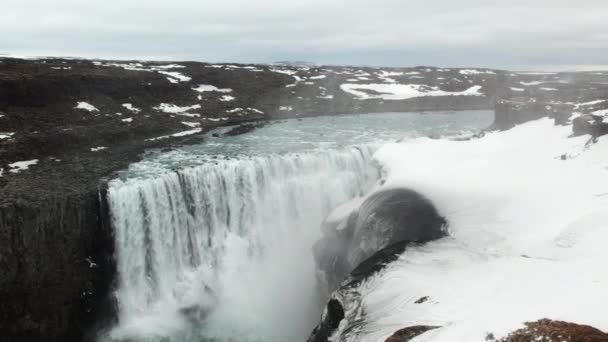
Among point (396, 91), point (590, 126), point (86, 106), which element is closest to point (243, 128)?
point (86, 106)

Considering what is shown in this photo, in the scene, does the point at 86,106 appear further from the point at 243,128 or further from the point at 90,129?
the point at 243,128

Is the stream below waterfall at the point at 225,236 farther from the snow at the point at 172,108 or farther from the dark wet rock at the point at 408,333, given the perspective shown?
the snow at the point at 172,108

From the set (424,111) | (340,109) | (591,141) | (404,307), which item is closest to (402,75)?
(424,111)

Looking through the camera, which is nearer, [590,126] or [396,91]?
[590,126]

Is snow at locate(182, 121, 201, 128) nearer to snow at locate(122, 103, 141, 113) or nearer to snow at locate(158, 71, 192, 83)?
snow at locate(122, 103, 141, 113)

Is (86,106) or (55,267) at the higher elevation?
(86,106)

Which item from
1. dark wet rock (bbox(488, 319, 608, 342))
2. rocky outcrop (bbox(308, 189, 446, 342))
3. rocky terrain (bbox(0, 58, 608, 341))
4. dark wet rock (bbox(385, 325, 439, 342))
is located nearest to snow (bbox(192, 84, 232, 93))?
rocky terrain (bbox(0, 58, 608, 341))

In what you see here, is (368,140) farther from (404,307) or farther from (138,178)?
(404,307)
